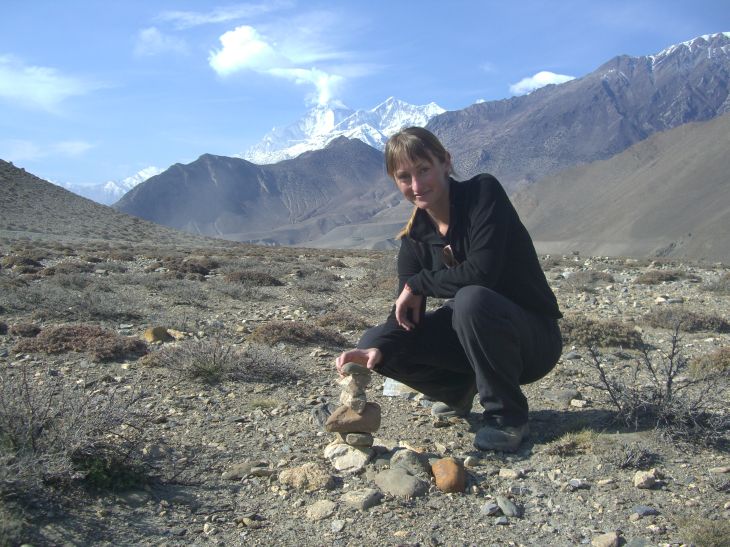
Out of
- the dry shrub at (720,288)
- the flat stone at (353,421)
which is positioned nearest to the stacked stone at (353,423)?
A: the flat stone at (353,421)

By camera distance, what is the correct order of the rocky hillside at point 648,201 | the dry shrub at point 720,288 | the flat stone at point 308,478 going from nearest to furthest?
the flat stone at point 308,478 → the dry shrub at point 720,288 → the rocky hillside at point 648,201

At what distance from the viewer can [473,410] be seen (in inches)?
168

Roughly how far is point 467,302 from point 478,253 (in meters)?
0.27

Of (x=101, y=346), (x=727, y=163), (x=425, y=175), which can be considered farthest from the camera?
(x=727, y=163)

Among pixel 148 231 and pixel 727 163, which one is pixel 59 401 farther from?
pixel 727 163

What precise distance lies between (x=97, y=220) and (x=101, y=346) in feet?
173

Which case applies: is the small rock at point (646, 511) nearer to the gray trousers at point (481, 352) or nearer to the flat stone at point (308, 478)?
the gray trousers at point (481, 352)

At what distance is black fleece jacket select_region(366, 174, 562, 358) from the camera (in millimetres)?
3316

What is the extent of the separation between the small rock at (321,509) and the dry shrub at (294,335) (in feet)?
10.9

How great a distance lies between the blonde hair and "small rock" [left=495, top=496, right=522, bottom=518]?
5.85 feet

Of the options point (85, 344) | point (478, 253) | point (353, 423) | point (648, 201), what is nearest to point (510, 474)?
point (353, 423)

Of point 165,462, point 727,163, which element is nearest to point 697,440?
point 165,462

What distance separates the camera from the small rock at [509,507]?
9.14 feet

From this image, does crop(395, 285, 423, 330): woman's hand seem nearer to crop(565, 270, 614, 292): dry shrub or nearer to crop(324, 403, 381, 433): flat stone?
crop(324, 403, 381, 433): flat stone
